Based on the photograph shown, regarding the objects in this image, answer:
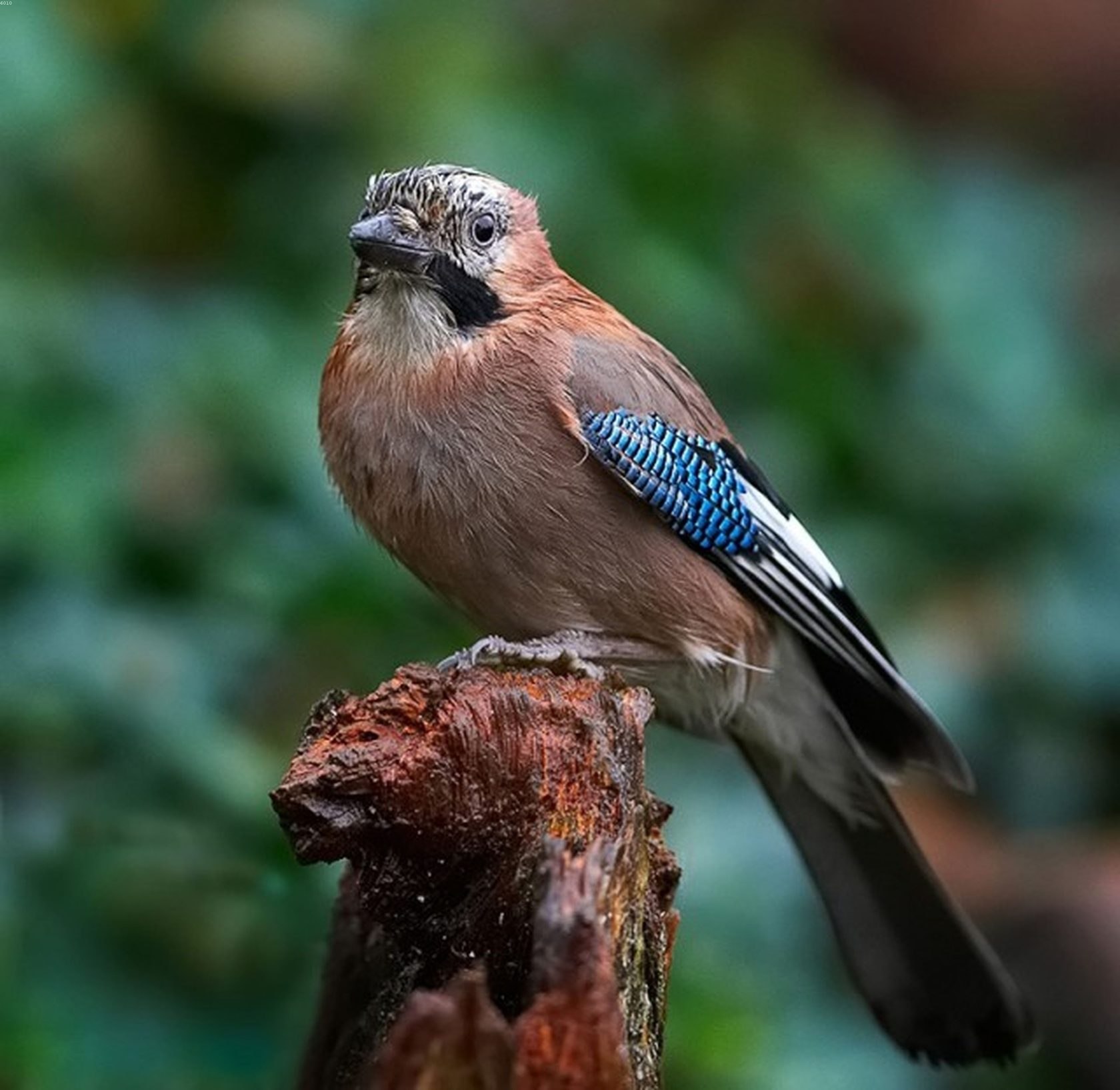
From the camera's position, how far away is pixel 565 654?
14.4ft

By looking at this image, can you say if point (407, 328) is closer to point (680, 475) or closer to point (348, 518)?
point (680, 475)

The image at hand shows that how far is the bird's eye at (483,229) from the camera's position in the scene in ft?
15.7

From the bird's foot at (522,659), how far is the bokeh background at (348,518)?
0.96 m

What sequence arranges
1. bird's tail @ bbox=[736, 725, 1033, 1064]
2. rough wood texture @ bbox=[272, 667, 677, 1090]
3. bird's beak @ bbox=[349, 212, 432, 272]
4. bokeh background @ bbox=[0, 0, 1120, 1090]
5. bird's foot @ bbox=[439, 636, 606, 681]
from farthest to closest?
bokeh background @ bbox=[0, 0, 1120, 1090]
bird's tail @ bbox=[736, 725, 1033, 1064]
bird's beak @ bbox=[349, 212, 432, 272]
bird's foot @ bbox=[439, 636, 606, 681]
rough wood texture @ bbox=[272, 667, 677, 1090]

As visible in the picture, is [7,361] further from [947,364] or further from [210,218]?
[947,364]

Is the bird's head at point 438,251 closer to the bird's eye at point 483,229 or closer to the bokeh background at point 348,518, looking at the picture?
the bird's eye at point 483,229

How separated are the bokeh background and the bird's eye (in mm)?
1262

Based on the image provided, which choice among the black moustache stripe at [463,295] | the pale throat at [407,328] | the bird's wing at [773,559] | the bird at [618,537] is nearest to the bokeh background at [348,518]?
the bird at [618,537]

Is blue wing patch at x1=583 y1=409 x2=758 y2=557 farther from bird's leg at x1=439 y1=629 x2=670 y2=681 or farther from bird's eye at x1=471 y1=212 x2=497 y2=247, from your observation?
bird's eye at x1=471 y1=212 x2=497 y2=247

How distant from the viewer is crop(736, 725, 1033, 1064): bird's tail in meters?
5.05

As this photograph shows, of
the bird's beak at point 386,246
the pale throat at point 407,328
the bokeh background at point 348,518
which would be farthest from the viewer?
the bokeh background at point 348,518

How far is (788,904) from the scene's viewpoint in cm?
621

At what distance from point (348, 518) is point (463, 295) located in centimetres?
144

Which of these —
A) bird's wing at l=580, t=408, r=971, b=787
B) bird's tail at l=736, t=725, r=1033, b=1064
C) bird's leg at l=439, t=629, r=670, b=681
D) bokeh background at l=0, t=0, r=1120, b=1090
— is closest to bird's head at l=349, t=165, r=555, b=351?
bird's wing at l=580, t=408, r=971, b=787
